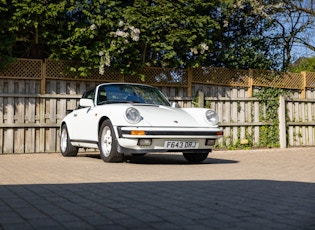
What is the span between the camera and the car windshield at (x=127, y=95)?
29.7 feet

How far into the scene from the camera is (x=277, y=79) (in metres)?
14.6

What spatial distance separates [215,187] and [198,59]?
818cm

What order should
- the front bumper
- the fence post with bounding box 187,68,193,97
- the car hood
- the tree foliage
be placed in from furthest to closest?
1. the fence post with bounding box 187,68,193,97
2. the tree foliage
3. the car hood
4. the front bumper

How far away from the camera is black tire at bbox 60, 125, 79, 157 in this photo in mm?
10336

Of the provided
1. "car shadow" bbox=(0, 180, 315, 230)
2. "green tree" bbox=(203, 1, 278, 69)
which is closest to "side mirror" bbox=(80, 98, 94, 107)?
"car shadow" bbox=(0, 180, 315, 230)

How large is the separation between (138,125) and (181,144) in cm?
86

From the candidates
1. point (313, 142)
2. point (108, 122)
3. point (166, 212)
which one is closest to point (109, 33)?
point (108, 122)

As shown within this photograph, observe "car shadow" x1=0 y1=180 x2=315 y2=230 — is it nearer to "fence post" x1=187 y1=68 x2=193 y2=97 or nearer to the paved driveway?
the paved driveway

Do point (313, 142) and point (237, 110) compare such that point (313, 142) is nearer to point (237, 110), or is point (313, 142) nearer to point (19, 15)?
point (237, 110)

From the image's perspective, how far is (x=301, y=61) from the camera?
18.1 meters

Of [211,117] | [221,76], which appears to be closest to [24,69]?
[211,117]

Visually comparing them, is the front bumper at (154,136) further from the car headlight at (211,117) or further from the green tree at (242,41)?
the green tree at (242,41)

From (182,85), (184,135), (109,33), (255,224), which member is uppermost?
(109,33)

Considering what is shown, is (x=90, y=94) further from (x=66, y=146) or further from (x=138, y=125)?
(x=138, y=125)
